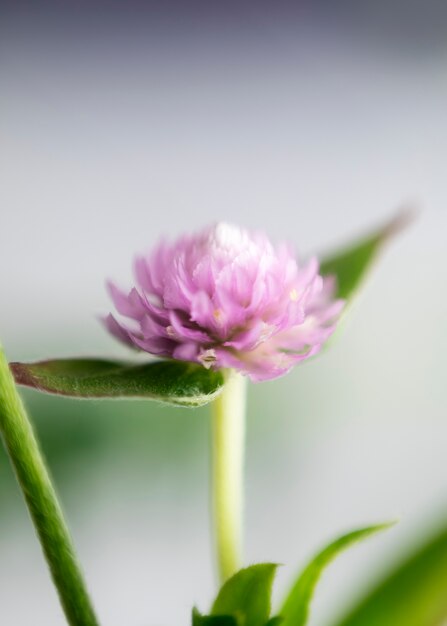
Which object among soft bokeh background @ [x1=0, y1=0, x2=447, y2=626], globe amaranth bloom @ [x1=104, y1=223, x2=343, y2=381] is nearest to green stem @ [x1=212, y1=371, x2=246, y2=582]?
globe amaranth bloom @ [x1=104, y1=223, x2=343, y2=381]

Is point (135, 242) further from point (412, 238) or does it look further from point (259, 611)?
point (259, 611)

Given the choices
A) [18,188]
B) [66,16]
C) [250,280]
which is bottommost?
[250,280]

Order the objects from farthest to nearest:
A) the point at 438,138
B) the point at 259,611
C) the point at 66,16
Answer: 1. the point at 438,138
2. the point at 66,16
3. the point at 259,611

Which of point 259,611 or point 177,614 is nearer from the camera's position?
point 259,611

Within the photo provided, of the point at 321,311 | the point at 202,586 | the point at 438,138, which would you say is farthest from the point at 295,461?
the point at 321,311

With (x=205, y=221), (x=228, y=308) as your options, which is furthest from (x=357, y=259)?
(x=205, y=221)

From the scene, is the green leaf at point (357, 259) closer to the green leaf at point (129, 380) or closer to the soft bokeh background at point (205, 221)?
the green leaf at point (129, 380)

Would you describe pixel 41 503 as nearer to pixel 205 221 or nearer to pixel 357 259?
pixel 357 259
